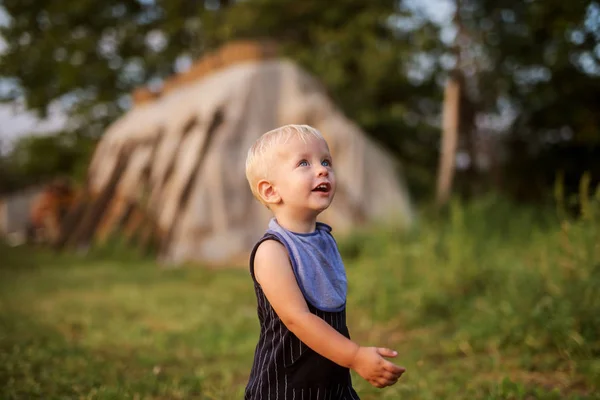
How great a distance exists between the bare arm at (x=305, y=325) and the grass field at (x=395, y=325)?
3.78 ft

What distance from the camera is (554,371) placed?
3326 mm

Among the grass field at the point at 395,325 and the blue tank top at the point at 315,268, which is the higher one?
the blue tank top at the point at 315,268

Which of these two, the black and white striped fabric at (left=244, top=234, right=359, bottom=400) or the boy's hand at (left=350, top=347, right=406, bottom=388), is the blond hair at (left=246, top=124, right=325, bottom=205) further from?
the boy's hand at (left=350, top=347, right=406, bottom=388)

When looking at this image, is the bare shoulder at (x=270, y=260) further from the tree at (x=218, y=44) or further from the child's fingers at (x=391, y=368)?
the tree at (x=218, y=44)

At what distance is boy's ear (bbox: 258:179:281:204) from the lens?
201cm

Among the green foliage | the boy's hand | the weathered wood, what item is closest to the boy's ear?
the boy's hand

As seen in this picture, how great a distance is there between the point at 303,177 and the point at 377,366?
610 millimetres

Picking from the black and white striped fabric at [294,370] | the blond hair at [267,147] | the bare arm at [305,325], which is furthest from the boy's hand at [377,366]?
the blond hair at [267,147]

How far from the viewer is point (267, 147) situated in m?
2.02

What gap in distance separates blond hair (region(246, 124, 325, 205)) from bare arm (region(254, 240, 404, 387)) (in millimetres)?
241

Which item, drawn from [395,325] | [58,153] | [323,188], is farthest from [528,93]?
[58,153]

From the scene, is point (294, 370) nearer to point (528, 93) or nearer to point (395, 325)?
point (395, 325)

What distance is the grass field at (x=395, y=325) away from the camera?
3.06 m

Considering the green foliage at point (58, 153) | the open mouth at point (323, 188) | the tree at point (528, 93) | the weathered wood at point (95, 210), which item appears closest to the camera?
the open mouth at point (323, 188)
